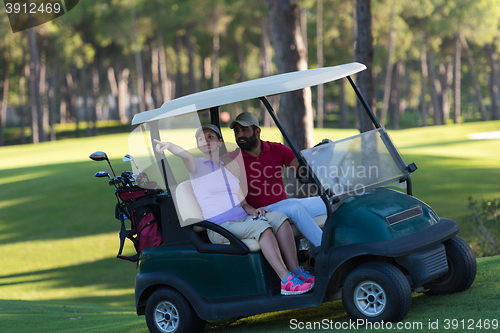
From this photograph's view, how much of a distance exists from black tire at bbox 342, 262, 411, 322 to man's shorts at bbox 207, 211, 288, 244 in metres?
0.67

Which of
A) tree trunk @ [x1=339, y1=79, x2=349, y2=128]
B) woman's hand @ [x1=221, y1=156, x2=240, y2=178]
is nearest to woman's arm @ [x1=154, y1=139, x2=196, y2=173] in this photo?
woman's hand @ [x1=221, y1=156, x2=240, y2=178]

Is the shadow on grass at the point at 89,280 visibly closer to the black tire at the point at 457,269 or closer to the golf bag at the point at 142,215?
the golf bag at the point at 142,215

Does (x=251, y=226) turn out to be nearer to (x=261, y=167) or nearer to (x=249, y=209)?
(x=249, y=209)

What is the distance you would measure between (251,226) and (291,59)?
5.63m

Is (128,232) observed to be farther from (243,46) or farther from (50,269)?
(243,46)

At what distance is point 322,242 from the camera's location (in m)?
3.66

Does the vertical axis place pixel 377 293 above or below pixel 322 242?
below

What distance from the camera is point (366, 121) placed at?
9.13 metres

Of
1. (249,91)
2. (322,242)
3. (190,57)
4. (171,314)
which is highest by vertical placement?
(190,57)

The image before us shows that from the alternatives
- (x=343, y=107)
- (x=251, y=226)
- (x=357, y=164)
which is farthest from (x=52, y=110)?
(x=357, y=164)

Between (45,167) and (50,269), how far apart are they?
865cm

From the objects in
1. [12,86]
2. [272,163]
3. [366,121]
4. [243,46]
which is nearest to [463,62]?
[243,46]

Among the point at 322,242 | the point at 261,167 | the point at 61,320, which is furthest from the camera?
the point at 61,320

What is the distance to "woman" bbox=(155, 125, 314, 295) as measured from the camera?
3.78 metres
